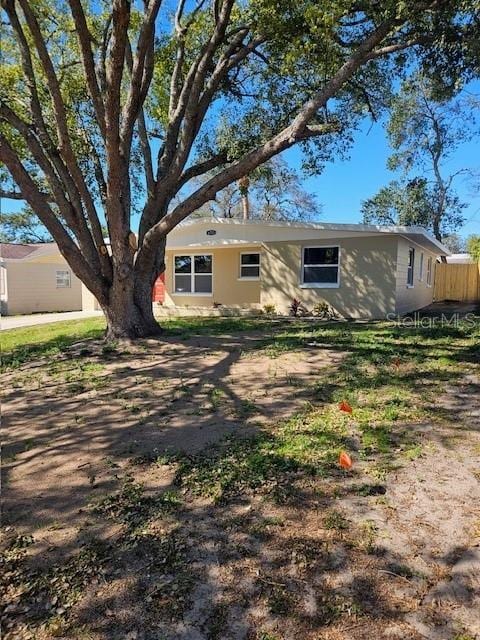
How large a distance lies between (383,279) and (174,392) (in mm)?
8879

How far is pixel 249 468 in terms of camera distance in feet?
10.9

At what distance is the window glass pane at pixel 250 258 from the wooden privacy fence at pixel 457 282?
33.0 feet

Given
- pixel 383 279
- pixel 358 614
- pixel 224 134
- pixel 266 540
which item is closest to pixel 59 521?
pixel 266 540

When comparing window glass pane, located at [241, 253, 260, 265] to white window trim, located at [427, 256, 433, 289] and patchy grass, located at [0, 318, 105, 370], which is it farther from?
white window trim, located at [427, 256, 433, 289]

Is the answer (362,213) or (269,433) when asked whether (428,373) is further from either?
(362,213)

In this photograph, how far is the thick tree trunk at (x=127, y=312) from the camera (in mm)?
8172

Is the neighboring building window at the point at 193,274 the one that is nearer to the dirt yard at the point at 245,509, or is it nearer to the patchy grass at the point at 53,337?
the patchy grass at the point at 53,337

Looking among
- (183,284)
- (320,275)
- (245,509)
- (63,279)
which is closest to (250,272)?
(183,284)

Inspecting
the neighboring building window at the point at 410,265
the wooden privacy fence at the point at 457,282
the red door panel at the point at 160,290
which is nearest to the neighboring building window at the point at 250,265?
the red door panel at the point at 160,290

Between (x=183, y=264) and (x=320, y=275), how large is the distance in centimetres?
572

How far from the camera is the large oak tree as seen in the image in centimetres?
639

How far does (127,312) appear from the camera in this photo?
27.2ft

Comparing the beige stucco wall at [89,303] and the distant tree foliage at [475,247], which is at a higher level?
the distant tree foliage at [475,247]

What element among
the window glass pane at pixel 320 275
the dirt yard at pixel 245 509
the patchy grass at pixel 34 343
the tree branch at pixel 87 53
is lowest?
the dirt yard at pixel 245 509
